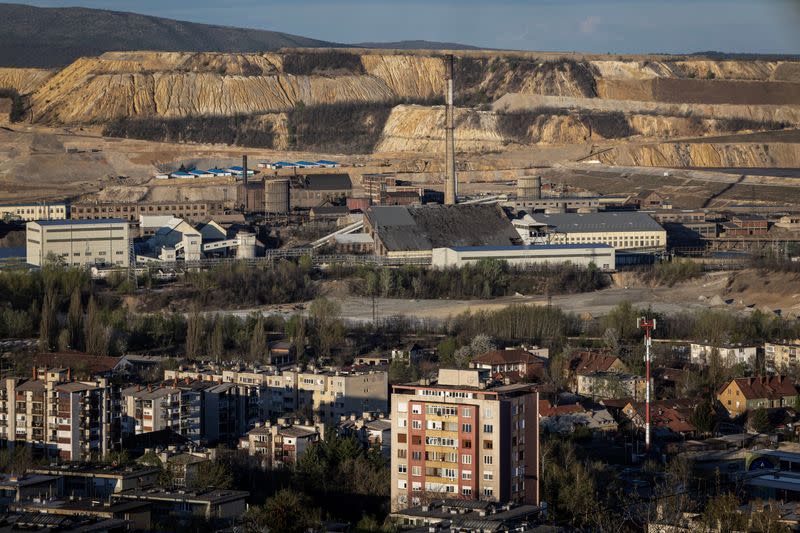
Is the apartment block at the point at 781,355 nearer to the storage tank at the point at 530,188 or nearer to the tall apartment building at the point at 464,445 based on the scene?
the tall apartment building at the point at 464,445

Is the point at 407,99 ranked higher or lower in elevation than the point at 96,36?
lower

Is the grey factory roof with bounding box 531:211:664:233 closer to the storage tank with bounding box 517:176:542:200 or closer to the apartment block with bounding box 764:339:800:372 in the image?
the storage tank with bounding box 517:176:542:200

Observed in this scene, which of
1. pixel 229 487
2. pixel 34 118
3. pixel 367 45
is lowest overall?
pixel 229 487

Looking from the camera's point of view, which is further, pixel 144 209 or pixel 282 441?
pixel 144 209

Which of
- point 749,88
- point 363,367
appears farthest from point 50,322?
point 749,88

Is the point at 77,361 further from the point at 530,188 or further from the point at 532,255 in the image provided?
the point at 530,188

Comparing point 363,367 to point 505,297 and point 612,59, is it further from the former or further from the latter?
point 612,59

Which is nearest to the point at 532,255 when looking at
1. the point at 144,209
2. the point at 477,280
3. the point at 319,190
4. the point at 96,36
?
the point at 477,280

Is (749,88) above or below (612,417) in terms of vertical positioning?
above
